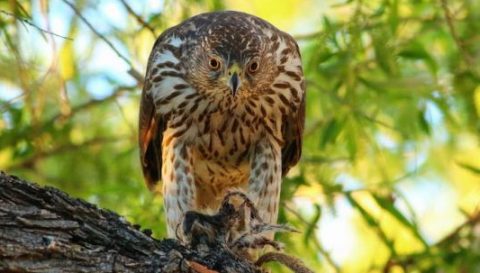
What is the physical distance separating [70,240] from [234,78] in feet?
7.17

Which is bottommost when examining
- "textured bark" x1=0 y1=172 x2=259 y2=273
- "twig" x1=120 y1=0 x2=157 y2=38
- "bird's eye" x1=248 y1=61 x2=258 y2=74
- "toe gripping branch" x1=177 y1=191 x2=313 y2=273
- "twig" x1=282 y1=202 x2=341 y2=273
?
"textured bark" x1=0 y1=172 x2=259 y2=273

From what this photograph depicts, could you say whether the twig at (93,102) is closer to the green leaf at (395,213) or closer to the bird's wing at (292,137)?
the bird's wing at (292,137)

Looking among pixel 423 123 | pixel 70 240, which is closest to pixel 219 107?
pixel 423 123

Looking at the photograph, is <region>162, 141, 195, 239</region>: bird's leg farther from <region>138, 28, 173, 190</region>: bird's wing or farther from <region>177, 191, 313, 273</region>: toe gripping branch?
<region>177, 191, 313, 273</region>: toe gripping branch

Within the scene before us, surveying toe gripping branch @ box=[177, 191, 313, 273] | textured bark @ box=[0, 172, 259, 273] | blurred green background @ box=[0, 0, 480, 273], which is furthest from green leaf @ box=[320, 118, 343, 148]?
textured bark @ box=[0, 172, 259, 273]

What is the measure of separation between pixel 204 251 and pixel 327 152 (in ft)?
9.55

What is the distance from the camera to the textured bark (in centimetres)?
317

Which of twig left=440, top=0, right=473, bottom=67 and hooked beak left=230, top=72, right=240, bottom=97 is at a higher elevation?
twig left=440, top=0, right=473, bottom=67

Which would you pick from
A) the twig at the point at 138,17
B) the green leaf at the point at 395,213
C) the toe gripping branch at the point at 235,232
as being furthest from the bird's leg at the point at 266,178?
the toe gripping branch at the point at 235,232

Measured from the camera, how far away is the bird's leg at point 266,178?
5.68 m

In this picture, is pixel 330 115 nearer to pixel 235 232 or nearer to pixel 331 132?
pixel 331 132

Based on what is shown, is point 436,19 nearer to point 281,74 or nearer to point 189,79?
point 281,74

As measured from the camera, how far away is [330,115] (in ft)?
20.8

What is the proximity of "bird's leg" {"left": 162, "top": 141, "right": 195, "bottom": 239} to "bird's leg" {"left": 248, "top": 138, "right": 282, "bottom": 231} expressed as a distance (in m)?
0.31
